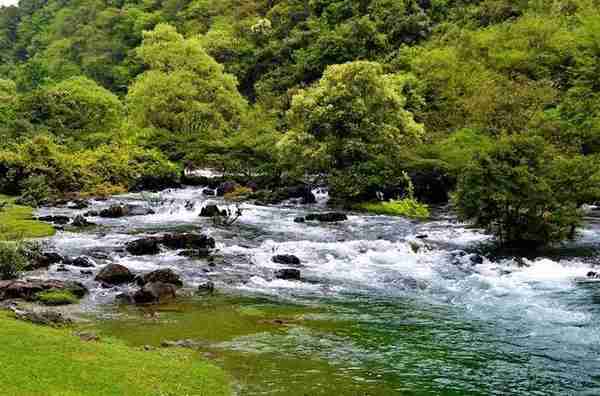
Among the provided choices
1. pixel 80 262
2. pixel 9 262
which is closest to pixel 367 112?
pixel 80 262

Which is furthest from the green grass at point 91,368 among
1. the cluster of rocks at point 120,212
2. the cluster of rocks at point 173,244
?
the cluster of rocks at point 120,212

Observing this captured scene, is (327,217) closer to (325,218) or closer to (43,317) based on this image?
(325,218)

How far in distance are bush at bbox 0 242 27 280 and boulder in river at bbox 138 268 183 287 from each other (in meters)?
4.97

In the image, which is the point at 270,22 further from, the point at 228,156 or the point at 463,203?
the point at 463,203

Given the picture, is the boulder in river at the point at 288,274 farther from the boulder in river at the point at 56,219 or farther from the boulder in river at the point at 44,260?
the boulder in river at the point at 56,219

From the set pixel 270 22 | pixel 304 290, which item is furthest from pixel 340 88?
pixel 270 22

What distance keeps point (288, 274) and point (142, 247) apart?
8.34m

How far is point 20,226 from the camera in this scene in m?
38.7

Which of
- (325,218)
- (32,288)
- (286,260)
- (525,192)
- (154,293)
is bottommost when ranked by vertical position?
(286,260)

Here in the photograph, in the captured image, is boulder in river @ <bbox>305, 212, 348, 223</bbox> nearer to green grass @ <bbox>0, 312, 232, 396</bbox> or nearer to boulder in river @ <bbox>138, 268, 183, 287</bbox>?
boulder in river @ <bbox>138, 268, 183, 287</bbox>

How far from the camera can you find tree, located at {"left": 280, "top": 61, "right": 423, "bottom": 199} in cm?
5331

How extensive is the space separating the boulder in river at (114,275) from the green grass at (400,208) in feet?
85.9

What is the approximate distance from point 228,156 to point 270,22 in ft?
234

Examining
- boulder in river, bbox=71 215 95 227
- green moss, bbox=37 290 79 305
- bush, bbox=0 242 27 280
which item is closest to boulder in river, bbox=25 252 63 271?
bush, bbox=0 242 27 280
